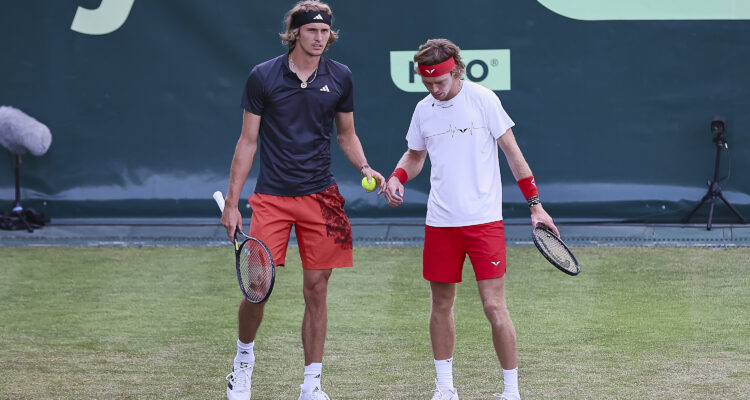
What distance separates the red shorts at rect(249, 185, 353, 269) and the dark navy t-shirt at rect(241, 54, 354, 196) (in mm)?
47

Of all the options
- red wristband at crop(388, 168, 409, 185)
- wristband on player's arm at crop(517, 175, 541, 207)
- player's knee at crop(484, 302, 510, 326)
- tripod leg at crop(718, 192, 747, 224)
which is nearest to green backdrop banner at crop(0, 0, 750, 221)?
tripod leg at crop(718, 192, 747, 224)

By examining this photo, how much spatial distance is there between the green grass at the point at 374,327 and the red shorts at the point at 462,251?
62cm

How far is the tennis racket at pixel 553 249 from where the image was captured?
194 inches

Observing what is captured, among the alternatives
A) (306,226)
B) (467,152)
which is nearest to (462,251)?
(467,152)

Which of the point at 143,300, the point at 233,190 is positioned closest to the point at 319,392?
the point at 233,190

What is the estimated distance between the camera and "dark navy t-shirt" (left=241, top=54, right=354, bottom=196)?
5.16 metres

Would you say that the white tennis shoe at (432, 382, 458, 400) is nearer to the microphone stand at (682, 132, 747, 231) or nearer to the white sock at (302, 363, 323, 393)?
the white sock at (302, 363, 323, 393)

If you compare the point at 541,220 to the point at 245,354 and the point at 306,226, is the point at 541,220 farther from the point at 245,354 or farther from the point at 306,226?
the point at 245,354

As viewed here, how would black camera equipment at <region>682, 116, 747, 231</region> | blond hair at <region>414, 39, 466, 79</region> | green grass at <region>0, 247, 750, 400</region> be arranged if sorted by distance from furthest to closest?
black camera equipment at <region>682, 116, 747, 231</region>, green grass at <region>0, 247, 750, 400</region>, blond hair at <region>414, 39, 466, 79</region>

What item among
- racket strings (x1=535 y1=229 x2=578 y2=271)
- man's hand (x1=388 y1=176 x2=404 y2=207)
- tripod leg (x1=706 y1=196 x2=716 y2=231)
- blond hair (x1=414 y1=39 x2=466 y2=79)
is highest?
blond hair (x1=414 y1=39 x2=466 y2=79)

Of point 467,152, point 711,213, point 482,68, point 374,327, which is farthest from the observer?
point 482,68

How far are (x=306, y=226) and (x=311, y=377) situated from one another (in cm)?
69

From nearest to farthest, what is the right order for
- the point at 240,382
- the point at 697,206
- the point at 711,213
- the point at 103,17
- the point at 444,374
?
the point at 444,374
the point at 240,382
the point at 711,213
the point at 697,206
the point at 103,17

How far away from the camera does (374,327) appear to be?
6.68 m
